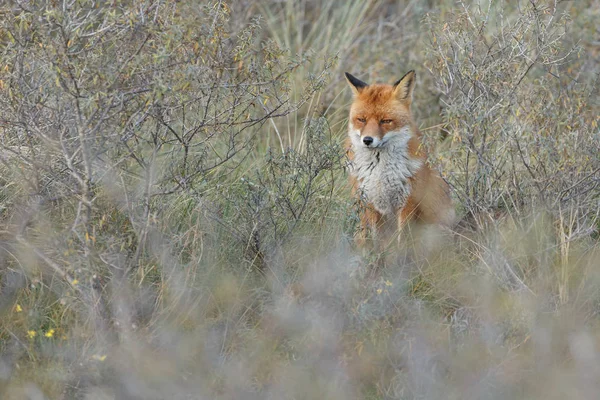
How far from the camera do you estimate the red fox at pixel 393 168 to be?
6.02 m

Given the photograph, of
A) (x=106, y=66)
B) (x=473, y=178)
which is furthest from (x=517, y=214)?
(x=106, y=66)

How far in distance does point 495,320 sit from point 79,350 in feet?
7.87

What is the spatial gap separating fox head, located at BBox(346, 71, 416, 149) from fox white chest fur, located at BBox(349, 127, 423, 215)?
21 millimetres

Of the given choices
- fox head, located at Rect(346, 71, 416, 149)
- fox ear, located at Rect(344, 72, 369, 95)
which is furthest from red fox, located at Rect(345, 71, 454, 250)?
fox ear, located at Rect(344, 72, 369, 95)

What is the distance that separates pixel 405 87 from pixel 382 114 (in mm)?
294

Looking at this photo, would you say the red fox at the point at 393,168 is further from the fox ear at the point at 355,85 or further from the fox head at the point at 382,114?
the fox ear at the point at 355,85

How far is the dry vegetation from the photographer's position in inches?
163

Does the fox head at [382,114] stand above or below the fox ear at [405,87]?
below

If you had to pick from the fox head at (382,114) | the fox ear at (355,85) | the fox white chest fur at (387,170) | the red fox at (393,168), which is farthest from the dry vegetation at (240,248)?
the fox ear at (355,85)

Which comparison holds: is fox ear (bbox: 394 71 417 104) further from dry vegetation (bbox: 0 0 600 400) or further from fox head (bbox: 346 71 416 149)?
dry vegetation (bbox: 0 0 600 400)

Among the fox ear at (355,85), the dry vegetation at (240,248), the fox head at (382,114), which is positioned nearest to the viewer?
the dry vegetation at (240,248)

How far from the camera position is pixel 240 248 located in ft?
17.9

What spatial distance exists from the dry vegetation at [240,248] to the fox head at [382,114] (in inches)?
18.6

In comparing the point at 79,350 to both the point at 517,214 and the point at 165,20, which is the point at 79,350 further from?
the point at 517,214
